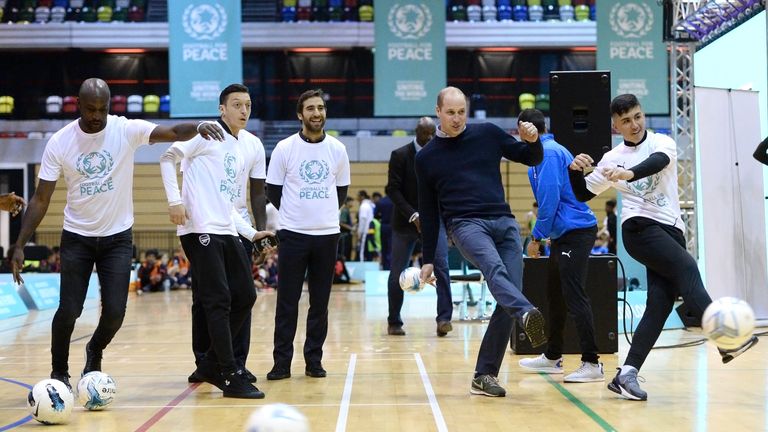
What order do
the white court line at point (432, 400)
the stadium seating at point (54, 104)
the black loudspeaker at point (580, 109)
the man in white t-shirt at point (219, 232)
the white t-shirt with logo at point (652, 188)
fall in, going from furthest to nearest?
the stadium seating at point (54, 104)
the black loudspeaker at point (580, 109)
the man in white t-shirt at point (219, 232)
the white t-shirt with logo at point (652, 188)
the white court line at point (432, 400)

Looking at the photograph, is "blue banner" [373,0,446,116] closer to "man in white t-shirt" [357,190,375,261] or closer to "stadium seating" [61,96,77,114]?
"man in white t-shirt" [357,190,375,261]

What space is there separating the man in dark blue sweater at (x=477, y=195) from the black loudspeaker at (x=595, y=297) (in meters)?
2.23

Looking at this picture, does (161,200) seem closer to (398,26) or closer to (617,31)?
(398,26)

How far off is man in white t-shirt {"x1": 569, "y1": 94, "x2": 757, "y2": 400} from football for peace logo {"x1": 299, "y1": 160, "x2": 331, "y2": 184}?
1966 millimetres

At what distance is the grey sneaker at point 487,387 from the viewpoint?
6.38 meters

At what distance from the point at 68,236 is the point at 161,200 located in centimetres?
2444

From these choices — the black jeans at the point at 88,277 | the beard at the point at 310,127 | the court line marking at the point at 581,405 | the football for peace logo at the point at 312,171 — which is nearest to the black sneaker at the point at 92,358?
the black jeans at the point at 88,277

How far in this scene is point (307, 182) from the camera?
7.46 metres

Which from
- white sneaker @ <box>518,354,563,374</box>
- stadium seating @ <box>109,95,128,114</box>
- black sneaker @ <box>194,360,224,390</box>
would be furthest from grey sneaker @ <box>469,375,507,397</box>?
stadium seating @ <box>109,95,128,114</box>

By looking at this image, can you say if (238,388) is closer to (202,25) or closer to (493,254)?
(493,254)

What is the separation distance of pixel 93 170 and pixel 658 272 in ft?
11.8

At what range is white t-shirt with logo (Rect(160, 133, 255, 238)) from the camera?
6539 mm

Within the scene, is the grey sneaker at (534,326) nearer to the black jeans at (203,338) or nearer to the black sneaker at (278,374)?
the black jeans at (203,338)

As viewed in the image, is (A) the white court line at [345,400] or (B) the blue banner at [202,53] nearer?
(A) the white court line at [345,400]
